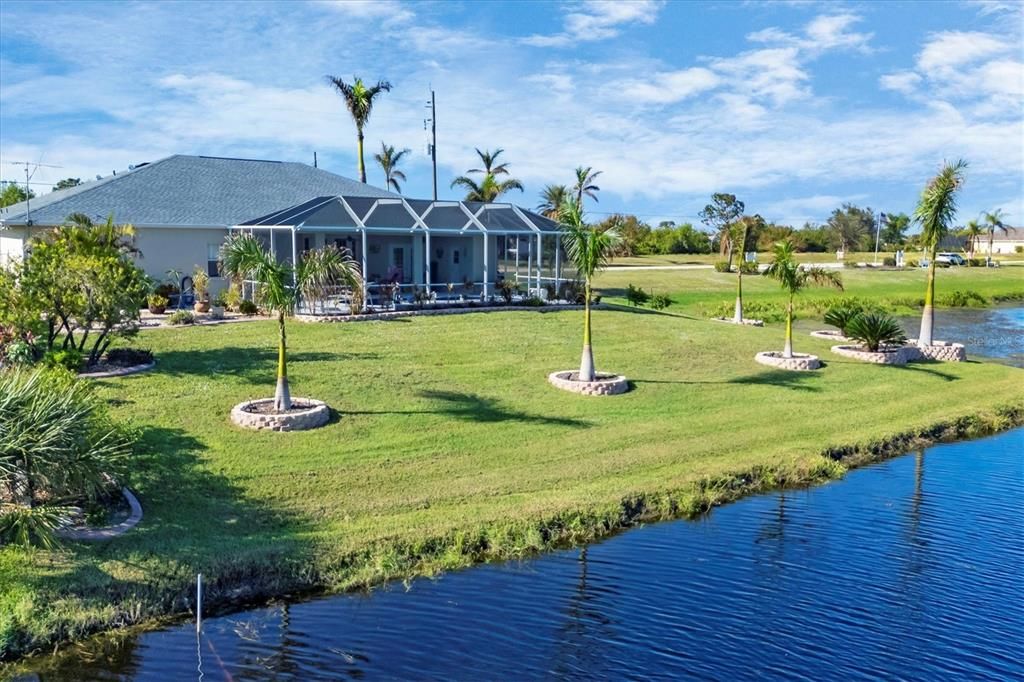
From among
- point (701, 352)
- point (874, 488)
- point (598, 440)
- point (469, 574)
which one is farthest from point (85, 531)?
point (701, 352)

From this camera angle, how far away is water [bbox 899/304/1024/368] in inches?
1359

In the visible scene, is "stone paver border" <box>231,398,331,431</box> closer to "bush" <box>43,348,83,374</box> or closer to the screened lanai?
"bush" <box>43,348,83,374</box>

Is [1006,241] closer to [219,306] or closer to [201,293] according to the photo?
[219,306]

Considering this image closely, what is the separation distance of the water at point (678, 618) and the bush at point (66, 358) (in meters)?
8.83

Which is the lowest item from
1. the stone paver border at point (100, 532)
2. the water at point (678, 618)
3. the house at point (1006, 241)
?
the water at point (678, 618)

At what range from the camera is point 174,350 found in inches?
832

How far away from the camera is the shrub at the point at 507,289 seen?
31922 millimetres

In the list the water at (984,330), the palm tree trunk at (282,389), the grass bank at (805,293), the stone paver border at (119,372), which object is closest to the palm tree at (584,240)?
the palm tree trunk at (282,389)

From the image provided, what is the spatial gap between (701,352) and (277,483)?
52.8ft

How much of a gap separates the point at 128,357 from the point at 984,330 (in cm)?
4026

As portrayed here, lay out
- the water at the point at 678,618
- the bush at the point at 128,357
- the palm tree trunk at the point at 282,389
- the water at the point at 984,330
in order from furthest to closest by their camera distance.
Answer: the water at the point at 984,330 → the bush at the point at 128,357 → the palm tree trunk at the point at 282,389 → the water at the point at 678,618

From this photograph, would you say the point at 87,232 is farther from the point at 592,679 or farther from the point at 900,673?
the point at 900,673

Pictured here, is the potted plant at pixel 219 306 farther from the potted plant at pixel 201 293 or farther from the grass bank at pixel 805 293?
the grass bank at pixel 805 293

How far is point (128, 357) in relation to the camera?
1972cm
